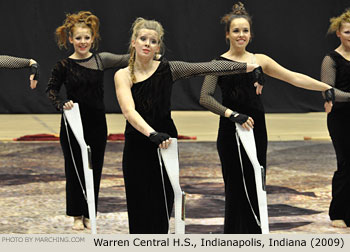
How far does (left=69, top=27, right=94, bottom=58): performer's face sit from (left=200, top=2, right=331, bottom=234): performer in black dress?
1.18 m

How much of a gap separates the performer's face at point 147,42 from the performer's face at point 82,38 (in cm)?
148

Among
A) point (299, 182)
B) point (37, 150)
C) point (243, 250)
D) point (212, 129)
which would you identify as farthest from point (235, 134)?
point (212, 129)

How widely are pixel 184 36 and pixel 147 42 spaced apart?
429 inches

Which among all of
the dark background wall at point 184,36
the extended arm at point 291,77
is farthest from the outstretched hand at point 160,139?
the dark background wall at point 184,36

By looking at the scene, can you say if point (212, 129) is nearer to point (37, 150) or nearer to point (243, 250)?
point (37, 150)

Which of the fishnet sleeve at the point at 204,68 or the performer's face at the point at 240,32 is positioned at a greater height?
the performer's face at the point at 240,32

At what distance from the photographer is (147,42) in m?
4.27

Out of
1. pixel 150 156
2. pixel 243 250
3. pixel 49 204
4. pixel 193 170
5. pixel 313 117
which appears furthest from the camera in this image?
pixel 313 117

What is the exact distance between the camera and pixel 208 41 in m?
15.1

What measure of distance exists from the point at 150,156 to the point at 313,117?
10.3 metres

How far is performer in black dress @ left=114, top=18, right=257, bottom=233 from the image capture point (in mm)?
4309

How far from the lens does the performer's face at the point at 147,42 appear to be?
4.28 metres

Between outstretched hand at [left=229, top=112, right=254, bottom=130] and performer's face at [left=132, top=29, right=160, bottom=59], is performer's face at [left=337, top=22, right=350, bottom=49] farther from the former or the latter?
performer's face at [left=132, top=29, right=160, bottom=59]

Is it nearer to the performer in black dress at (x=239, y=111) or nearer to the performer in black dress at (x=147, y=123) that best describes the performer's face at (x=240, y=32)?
the performer in black dress at (x=239, y=111)
